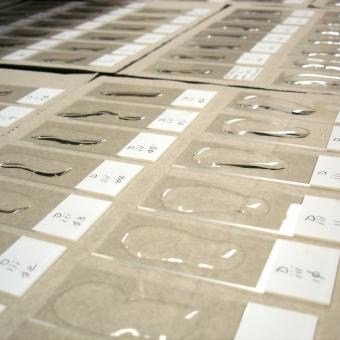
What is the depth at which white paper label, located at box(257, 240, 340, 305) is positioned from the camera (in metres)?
0.38

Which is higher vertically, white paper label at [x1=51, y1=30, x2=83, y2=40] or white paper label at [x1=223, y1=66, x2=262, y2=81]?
white paper label at [x1=51, y1=30, x2=83, y2=40]

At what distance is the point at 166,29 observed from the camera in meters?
1.10

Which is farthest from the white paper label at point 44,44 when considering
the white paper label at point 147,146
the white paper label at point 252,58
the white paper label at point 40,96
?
the white paper label at point 147,146

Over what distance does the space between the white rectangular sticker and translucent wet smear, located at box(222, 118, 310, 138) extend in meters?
A: 0.03

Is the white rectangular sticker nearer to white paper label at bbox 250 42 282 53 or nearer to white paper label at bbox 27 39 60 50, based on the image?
white paper label at bbox 250 42 282 53

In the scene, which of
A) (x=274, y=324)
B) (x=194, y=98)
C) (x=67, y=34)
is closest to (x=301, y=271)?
(x=274, y=324)

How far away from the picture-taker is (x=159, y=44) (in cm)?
99

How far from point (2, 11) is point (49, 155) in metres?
0.92

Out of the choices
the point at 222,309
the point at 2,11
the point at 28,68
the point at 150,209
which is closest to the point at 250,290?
the point at 222,309

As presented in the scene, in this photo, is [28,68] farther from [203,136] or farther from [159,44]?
[203,136]

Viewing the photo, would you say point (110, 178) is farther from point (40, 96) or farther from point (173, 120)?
point (40, 96)

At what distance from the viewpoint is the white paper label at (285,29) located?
3.41 ft

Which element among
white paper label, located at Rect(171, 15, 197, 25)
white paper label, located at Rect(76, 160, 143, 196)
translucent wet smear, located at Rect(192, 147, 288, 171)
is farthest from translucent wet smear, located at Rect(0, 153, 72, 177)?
white paper label, located at Rect(171, 15, 197, 25)

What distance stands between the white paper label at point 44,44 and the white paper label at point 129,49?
0.14 meters
